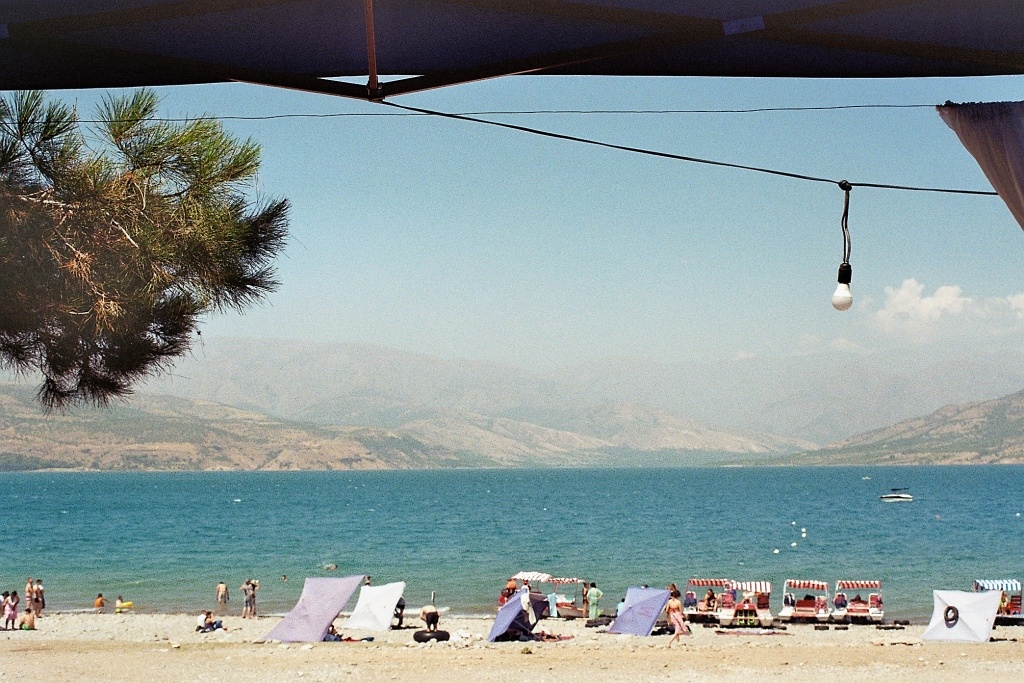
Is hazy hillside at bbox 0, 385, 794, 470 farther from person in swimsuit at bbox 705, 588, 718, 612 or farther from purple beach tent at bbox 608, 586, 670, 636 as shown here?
purple beach tent at bbox 608, 586, 670, 636

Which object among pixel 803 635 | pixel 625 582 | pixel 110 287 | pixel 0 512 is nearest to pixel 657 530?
pixel 625 582

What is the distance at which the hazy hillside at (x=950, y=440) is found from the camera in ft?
452

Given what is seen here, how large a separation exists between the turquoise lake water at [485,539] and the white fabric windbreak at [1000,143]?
66.0 ft

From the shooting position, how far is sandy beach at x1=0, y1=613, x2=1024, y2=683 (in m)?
11.3

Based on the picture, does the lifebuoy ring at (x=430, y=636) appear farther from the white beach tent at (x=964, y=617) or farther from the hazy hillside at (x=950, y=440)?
the hazy hillside at (x=950, y=440)

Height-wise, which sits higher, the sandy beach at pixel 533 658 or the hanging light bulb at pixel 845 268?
the hanging light bulb at pixel 845 268

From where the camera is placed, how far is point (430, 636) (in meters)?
14.6

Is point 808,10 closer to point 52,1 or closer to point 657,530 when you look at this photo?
point 52,1

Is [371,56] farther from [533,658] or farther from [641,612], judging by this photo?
[641,612]

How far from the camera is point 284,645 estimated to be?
13797mm

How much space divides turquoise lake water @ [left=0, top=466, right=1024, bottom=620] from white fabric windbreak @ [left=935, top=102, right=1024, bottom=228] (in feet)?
66.0

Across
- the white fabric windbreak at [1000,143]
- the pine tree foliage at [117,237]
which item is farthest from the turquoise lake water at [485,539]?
the white fabric windbreak at [1000,143]

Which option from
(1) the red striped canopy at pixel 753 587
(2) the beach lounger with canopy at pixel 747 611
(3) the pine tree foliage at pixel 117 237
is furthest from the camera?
(1) the red striped canopy at pixel 753 587

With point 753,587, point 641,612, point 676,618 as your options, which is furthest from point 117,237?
point 753,587
